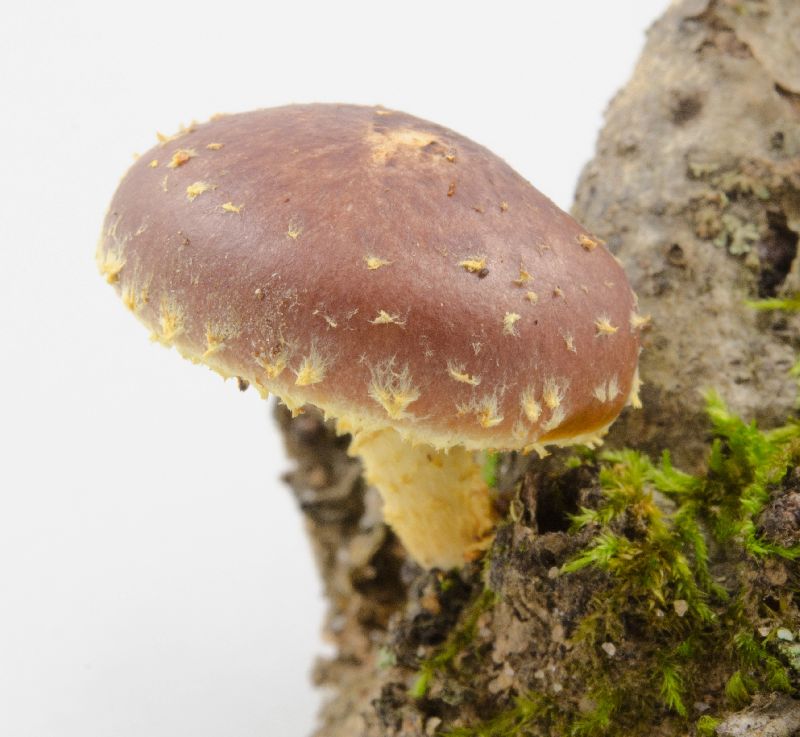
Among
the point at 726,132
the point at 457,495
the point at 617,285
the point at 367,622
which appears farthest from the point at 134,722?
the point at 726,132

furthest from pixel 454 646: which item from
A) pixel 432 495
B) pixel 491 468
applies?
pixel 491 468

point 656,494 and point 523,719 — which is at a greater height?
point 656,494

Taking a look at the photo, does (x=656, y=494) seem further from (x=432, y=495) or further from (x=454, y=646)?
(x=454, y=646)

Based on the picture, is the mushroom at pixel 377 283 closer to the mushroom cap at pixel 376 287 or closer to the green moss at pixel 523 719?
the mushroom cap at pixel 376 287

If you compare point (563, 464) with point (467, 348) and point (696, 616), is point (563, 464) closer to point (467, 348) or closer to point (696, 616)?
point (696, 616)

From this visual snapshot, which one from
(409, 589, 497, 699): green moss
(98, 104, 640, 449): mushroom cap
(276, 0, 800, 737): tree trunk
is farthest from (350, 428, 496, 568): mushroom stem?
(98, 104, 640, 449): mushroom cap

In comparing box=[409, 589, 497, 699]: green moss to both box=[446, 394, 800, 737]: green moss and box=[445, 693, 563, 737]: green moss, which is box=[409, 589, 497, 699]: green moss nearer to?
box=[445, 693, 563, 737]: green moss

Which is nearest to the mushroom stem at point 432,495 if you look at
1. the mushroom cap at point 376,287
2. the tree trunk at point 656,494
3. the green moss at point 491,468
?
the tree trunk at point 656,494
